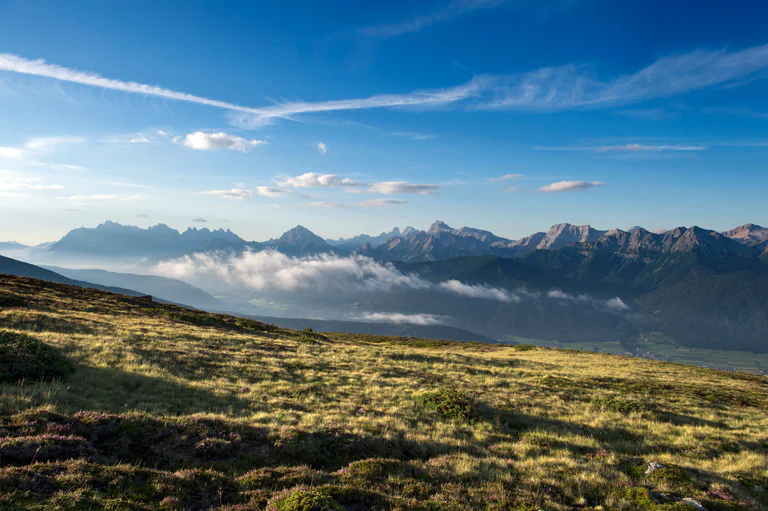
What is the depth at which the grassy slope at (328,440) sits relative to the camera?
7.60m

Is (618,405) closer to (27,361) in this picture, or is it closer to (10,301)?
(27,361)

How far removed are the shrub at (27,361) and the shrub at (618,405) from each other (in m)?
28.0

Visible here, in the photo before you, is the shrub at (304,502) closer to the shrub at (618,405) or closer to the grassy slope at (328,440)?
the grassy slope at (328,440)

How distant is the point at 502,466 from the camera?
10.8 metres

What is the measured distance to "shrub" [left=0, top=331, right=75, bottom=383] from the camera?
12.9m

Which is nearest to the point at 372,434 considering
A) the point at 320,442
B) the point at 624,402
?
the point at 320,442

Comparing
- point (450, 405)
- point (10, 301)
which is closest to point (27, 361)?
point (450, 405)

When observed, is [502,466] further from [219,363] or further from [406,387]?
[219,363]

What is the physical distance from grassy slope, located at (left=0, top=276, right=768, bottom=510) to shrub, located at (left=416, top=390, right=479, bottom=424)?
0.12 metres

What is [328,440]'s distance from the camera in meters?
11.5

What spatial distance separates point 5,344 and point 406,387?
19.6 m

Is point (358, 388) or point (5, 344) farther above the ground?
point (5, 344)

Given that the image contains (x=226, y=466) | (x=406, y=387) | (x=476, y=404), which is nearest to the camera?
(x=226, y=466)

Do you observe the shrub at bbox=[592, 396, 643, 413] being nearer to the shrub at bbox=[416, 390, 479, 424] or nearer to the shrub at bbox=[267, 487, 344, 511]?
the shrub at bbox=[416, 390, 479, 424]
